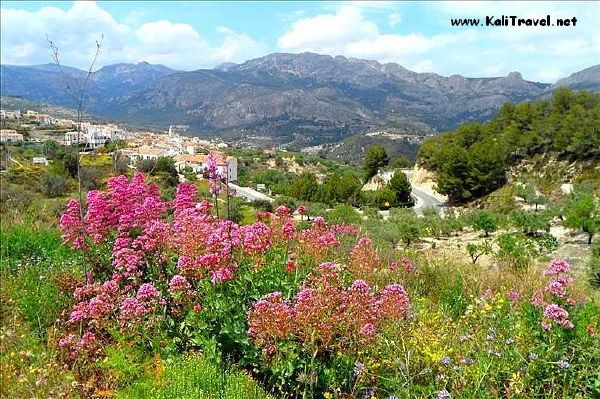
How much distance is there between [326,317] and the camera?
2957mm

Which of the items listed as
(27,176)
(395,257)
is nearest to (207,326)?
(395,257)

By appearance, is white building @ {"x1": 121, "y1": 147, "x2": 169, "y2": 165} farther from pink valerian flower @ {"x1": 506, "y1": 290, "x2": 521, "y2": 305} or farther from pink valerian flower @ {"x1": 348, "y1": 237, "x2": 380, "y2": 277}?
pink valerian flower @ {"x1": 506, "y1": 290, "x2": 521, "y2": 305}

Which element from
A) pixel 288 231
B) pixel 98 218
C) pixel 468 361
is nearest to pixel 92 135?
pixel 98 218

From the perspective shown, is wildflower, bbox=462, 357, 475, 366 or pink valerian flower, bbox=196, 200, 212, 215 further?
pink valerian flower, bbox=196, 200, 212, 215

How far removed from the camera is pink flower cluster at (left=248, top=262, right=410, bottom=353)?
2936mm

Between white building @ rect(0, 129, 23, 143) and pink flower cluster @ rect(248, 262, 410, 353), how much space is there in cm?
6691

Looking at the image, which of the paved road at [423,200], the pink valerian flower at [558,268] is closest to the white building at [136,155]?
the pink valerian flower at [558,268]

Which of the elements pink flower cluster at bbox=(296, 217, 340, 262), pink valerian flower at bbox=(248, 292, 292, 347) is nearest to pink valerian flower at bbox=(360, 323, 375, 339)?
pink valerian flower at bbox=(248, 292, 292, 347)

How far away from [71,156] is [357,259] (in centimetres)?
3955

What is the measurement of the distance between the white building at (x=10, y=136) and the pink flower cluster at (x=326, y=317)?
66.9 m

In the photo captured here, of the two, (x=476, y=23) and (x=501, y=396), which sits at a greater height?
(x=476, y=23)

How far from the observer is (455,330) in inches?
153

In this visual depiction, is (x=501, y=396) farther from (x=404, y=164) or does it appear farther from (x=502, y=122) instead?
(x=404, y=164)

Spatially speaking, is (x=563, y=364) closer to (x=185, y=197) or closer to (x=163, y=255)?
(x=163, y=255)
